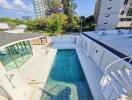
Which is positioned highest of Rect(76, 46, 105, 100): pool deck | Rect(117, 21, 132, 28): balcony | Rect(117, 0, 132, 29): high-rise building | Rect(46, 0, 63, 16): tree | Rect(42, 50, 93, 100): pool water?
Rect(46, 0, 63, 16): tree

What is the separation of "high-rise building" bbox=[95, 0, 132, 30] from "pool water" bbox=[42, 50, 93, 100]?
67.5 ft

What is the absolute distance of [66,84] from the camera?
8273 mm

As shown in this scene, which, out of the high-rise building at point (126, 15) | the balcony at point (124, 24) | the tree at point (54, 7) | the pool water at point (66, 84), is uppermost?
the tree at point (54, 7)

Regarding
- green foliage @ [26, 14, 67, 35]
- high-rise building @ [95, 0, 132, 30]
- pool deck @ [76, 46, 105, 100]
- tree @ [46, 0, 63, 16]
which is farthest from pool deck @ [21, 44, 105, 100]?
tree @ [46, 0, 63, 16]

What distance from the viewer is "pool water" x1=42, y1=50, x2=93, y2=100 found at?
702 centimetres

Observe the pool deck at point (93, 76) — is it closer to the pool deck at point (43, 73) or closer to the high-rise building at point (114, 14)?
the pool deck at point (43, 73)

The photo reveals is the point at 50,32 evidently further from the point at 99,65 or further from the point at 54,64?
the point at 99,65

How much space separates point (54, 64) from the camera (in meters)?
11.8

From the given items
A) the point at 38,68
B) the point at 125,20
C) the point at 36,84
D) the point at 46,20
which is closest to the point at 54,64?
the point at 38,68

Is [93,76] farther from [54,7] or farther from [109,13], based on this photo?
[54,7]

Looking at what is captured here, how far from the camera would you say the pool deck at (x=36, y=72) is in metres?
7.51

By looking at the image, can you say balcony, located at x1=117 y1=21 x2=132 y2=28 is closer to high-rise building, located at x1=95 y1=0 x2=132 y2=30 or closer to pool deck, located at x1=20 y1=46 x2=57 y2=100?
high-rise building, located at x1=95 y1=0 x2=132 y2=30

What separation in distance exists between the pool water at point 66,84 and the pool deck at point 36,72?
1.39 ft

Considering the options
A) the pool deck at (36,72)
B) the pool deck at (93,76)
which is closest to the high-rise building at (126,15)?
the pool deck at (93,76)
